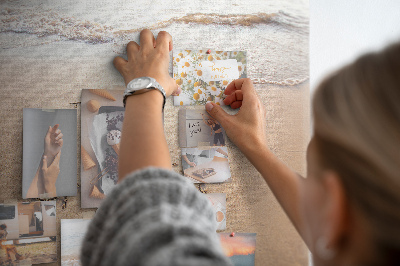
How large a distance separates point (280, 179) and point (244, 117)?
212mm

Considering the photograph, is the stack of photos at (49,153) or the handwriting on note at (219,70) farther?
the handwriting on note at (219,70)

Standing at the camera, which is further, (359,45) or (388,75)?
(359,45)

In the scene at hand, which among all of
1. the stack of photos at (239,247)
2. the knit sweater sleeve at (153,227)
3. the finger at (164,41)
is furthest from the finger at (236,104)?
the knit sweater sleeve at (153,227)

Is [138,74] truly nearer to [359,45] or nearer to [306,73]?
[306,73]

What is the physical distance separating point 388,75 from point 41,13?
2.94 ft

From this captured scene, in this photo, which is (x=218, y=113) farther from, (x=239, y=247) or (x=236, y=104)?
(x=239, y=247)

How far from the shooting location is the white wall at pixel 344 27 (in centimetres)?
93

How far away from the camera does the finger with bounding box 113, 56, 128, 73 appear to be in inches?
35.0

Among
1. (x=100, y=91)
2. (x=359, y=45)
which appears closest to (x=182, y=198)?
(x=100, y=91)

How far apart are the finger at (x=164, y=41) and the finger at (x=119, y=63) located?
107 mm

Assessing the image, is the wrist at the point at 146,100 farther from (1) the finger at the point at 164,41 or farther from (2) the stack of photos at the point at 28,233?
(2) the stack of photos at the point at 28,233

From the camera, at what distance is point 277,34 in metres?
1.02

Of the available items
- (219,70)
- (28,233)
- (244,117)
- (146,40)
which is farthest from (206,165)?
(28,233)

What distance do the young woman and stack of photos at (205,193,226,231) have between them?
42 centimetres
